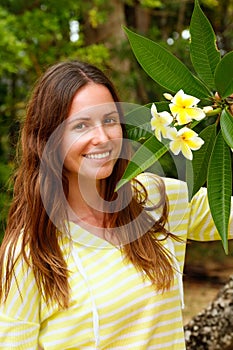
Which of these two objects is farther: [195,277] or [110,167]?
[195,277]

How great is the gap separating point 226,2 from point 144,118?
5.21 metres

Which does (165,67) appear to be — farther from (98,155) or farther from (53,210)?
(53,210)

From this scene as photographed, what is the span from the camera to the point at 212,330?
271 cm

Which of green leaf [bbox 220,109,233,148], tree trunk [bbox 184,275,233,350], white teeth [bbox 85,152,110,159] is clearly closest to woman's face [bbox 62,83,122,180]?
white teeth [bbox 85,152,110,159]

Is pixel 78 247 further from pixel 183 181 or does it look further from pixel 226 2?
pixel 226 2

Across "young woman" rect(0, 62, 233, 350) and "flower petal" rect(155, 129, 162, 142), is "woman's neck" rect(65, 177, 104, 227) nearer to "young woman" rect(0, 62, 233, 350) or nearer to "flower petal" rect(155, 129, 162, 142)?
"young woman" rect(0, 62, 233, 350)

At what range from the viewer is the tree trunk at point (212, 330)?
2.69m

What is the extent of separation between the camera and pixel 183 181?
188cm

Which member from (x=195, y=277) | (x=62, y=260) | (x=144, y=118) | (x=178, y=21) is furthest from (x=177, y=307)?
(x=178, y=21)

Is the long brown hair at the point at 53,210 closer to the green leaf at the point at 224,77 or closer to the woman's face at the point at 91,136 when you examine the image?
the woman's face at the point at 91,136

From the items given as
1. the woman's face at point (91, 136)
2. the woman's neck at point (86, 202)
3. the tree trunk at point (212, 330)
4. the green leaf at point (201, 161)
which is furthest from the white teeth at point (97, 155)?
the tree trunk at point (212, 330)

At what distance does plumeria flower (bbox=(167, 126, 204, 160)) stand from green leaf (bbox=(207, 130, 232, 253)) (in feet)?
0.23

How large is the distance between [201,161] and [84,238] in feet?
1.60

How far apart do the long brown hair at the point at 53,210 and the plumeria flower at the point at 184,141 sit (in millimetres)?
370
